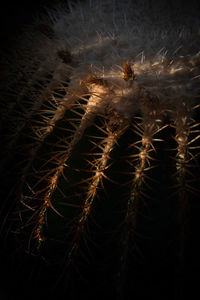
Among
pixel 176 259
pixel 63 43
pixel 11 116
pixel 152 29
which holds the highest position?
pixel 152 29

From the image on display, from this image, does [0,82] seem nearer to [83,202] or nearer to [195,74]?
[83,202]

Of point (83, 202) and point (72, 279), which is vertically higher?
point (83, 202)

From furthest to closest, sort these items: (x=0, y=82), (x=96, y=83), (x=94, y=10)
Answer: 1. (x=94, y=10)
2. (x=0, y=82)
3. (x=96, y=83)

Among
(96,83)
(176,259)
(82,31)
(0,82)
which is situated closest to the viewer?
(176,259)

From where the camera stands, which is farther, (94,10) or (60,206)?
(94,10)

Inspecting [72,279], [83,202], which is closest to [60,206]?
[83,202]

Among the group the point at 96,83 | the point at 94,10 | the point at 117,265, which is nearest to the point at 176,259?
the point at 117,265
